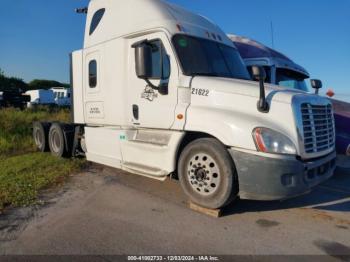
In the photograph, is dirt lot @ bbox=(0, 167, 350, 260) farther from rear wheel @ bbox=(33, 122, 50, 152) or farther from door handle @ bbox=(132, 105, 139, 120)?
rear wheel @ bbox=(33, 122, 50, 152)

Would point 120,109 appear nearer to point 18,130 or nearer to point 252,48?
point 252,48

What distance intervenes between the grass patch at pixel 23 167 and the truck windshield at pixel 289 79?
539 cm

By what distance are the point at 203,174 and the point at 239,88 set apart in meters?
1.31

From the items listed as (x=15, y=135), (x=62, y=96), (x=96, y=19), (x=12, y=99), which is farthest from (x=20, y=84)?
(x=96, y=19)

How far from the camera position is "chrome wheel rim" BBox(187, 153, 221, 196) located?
4.68m

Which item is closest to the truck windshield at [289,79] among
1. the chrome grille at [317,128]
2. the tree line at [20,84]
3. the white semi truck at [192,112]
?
the white semi truck at [192,112]

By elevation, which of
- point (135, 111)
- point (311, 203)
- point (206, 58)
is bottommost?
point (311, 203)

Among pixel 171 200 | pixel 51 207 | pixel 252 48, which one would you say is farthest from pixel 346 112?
pixel 51 207

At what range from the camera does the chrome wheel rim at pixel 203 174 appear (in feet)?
15.3

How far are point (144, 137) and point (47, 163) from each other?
3.36m

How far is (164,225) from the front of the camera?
4461mm

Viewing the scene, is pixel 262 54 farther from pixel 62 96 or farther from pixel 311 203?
pixel 62 96

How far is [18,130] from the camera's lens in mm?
11859

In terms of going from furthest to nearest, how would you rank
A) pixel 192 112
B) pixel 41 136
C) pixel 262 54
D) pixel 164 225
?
1. pixel 41 136
2. pixel 262 54
3. pixel 192 112
4. pixel 164 225
